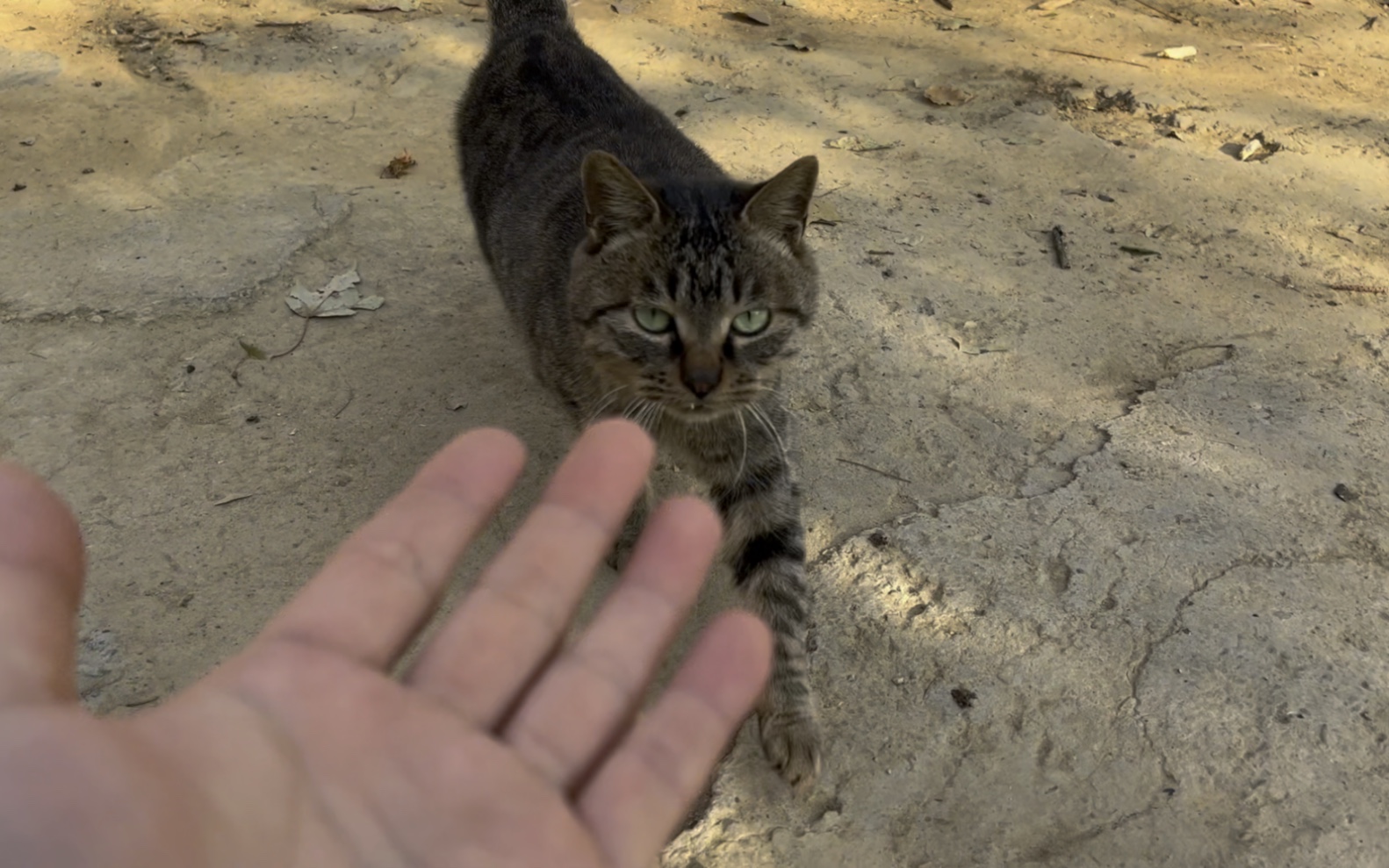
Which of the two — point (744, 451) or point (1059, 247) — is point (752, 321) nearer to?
point (744, 451)

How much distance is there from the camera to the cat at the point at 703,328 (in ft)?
8.29

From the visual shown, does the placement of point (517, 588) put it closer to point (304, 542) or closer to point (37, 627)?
point (37, 627)

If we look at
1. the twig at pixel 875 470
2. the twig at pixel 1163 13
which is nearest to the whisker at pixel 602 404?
the twig at pixel 875 470

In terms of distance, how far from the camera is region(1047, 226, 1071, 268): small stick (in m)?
4.11

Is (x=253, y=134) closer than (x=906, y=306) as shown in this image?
No

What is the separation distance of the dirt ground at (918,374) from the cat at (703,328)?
0.14 metres

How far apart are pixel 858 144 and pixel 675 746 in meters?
4.08

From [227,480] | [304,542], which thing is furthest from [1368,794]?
[227,480]

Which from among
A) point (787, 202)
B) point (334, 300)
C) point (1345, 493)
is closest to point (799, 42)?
point (334, 300)

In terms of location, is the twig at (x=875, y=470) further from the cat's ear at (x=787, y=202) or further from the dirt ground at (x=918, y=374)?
the cat's ear at (x=787, y=202)

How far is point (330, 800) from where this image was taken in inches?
55.9

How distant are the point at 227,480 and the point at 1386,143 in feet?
18.7

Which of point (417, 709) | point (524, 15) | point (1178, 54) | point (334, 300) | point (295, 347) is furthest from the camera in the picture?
point (1178, 54)

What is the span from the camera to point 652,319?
259 centimetres
